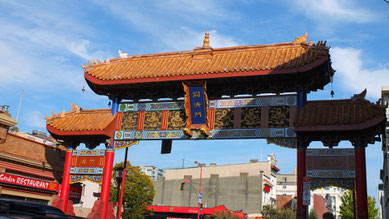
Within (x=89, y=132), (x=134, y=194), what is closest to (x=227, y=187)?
(x=134, y=194)

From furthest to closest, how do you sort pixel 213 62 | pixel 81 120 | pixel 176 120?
1. pixel 81 120
2. pixel 213 62
3. pixel 176 120

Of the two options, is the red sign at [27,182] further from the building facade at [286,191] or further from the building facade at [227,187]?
the building facade at [286,191]

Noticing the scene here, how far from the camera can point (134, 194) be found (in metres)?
51.3

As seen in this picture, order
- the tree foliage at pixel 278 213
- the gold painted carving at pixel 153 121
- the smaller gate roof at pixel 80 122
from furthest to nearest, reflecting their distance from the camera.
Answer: the tree foliage at pixel 278 213 → the smaller gate roof at pixel 80 122 → the gold painted carving at pixel 153 121

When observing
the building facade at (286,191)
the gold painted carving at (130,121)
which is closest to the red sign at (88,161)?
the gold painted carving at (130,121)

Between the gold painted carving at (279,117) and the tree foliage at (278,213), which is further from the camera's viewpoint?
the tree foliage at (278,213)

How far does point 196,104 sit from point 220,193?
166 feet

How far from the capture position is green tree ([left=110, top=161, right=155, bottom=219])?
5056cm

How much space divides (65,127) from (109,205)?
4528 millimetres

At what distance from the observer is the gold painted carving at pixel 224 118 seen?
709 inches

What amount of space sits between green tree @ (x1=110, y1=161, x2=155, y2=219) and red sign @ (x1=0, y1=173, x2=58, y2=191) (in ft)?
93.9

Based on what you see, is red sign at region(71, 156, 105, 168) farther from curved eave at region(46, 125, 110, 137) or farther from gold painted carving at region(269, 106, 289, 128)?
gold painted carving at region(269, 106, 289, 128)

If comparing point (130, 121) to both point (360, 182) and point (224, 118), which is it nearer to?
point (224, 118)

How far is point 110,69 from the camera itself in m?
21.0
